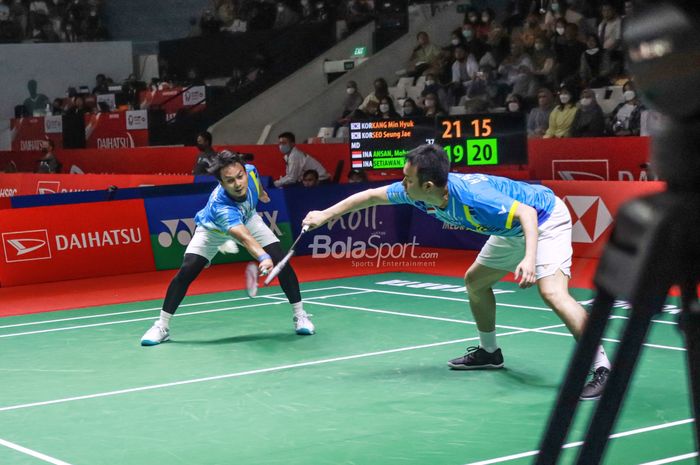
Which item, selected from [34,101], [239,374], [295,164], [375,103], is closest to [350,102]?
[375,103]

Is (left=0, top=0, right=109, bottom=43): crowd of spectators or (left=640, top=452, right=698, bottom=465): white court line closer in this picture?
(left=640, top=452, right=698, bottom=465): white court line

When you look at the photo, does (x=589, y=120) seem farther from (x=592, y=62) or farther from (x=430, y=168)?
(x=430, y=168)

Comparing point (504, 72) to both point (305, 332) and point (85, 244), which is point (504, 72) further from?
point (305, 332)

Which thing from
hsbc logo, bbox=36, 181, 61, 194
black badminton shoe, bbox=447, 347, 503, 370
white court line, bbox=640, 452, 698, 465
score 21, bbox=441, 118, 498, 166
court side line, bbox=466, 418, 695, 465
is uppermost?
score 21, bbox=441, 118, 498, 166

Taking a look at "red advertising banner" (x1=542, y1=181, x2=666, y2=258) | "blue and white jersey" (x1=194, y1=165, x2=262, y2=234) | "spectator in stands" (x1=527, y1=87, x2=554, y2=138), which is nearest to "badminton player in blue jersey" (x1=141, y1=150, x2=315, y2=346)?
"blue and white jersey" (x1=194, y1=165, x2=262, y2=234)

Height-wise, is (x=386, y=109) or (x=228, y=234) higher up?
(x=386, y=109)

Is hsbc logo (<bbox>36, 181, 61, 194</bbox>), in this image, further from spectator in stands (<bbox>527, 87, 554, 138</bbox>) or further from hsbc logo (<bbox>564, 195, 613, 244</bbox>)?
hsbc logo (<bbox>564, 195, 613, 244</bbox>)

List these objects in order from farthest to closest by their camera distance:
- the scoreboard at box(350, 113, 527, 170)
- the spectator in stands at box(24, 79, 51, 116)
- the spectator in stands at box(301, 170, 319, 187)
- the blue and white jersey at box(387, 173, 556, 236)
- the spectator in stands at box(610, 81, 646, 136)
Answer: the spectator in stands at box(24, 79, 51, 116), the spectator in stands at box(301, 170, 319, 187), the spectator in stands at box(610, 81, 646, 136), the scoreboard at box(350, 113, 527, 170), the blue and white jersey at box(387, 173, 556, 236)

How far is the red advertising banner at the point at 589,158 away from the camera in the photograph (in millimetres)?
15734

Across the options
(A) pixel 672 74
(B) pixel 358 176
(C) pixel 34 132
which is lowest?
(B) pixel 358 176

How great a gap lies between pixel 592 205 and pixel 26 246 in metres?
6.72

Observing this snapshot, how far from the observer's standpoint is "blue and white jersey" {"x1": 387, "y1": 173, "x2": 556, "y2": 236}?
6973 mm

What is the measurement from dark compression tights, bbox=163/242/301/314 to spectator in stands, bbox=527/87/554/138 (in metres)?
9.13

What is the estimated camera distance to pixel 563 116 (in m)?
17.4
